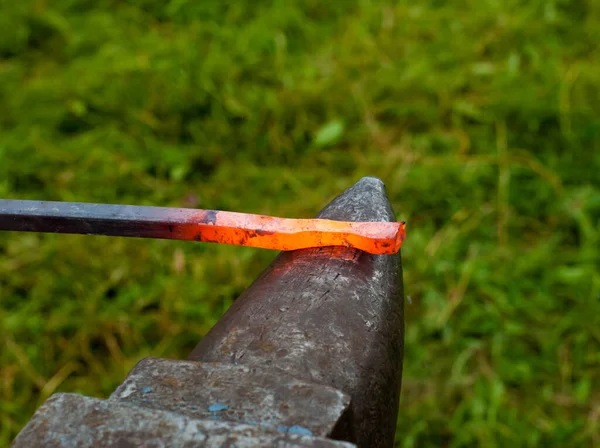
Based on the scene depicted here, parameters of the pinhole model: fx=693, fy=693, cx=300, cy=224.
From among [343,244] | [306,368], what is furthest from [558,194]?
[306,368]

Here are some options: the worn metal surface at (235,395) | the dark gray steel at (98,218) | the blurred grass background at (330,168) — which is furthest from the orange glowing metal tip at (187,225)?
the blurred grass background at (330,168)

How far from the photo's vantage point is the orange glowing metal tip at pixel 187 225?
1012 mm

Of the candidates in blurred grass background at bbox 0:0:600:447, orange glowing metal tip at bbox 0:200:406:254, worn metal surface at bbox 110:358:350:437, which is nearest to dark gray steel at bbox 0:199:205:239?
orange glowing metal tip at bbox 0:200:406:254

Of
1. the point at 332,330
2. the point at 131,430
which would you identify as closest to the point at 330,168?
the point at 332,330

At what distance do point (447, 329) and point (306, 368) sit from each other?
1.64 metres

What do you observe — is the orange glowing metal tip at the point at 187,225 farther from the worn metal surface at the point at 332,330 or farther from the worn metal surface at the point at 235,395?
the worn metal surface at the point at 235,395

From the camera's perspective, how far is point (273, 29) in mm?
3559

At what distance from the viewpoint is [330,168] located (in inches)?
118

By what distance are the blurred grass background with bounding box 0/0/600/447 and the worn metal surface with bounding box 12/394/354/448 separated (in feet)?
5.05

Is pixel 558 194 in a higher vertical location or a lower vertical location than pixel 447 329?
higher

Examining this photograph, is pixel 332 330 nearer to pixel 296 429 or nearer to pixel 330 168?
pixel 296 429

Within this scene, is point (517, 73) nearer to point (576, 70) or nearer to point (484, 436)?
point (576, 70)

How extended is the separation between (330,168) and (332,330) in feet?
7.01

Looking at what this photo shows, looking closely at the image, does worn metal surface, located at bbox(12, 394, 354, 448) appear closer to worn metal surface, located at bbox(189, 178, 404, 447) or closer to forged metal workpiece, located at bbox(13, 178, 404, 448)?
forged metal workpiece, located at bbox(13, 178, 404, 448)
